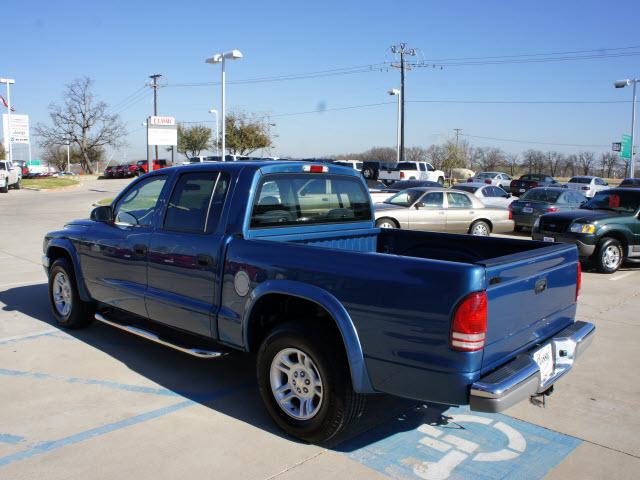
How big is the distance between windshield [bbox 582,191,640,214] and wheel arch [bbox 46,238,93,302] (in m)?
10.0

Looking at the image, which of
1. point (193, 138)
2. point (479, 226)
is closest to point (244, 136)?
point (193, 138)

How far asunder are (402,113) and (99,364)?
130ft

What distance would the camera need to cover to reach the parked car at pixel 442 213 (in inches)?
586

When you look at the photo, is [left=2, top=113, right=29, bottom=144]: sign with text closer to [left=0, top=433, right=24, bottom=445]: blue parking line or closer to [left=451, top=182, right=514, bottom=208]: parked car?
[left=451, top=182, right=514, bottom=208]: parked car

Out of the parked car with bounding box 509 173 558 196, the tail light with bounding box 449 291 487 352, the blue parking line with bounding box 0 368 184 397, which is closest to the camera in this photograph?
the tail light with bounding box 449 291 487 352

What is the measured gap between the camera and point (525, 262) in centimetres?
358

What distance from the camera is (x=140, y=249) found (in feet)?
16.9

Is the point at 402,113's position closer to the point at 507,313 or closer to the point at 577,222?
the point at 577,222

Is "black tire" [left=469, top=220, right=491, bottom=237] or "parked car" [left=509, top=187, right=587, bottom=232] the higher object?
"parked car" [left=509, top=187, right=587, bottom=232]

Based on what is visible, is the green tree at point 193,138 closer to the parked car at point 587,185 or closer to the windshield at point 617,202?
the parked car at point 587,185

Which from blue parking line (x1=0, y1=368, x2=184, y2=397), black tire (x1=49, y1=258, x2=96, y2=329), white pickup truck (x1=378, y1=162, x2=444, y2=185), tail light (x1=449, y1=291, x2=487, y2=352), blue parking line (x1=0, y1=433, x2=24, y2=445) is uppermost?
white pickup truck (x1=378, y1=162, x2=444, y2=185)

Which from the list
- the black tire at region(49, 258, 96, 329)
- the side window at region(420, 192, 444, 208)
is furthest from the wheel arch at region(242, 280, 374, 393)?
the side window at region(420, 192, 444, 208)

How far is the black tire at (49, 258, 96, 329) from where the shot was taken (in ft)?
20.5

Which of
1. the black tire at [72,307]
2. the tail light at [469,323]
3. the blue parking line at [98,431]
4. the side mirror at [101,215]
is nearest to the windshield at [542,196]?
the black tire at [72,307]
